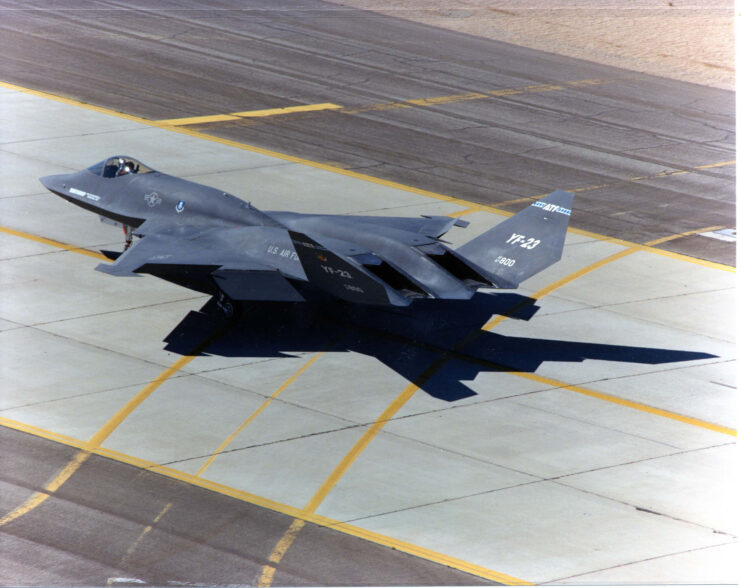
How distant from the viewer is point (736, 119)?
155 feet

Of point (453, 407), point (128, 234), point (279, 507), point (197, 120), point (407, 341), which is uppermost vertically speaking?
point (197, 120)

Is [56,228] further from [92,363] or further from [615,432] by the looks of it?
[615,432]

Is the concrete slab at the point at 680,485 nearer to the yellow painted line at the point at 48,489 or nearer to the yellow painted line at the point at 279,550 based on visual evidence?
the yellow painted line at the point at 279,550

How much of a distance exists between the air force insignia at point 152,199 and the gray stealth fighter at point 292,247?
0.03m

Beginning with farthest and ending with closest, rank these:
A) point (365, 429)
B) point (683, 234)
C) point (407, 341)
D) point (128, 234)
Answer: point (683, 234)
point (128, 234)
point (407, 341)
point (365, 429)

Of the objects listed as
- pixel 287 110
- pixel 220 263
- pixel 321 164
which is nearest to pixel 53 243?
pixel 220 263

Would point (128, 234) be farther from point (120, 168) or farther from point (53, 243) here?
point (53, 243)

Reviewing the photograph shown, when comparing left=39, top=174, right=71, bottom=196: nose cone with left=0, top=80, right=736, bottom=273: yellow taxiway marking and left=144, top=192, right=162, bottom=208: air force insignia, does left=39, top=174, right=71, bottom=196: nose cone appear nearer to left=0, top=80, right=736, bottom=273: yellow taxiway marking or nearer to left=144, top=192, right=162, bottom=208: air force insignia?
left=144, top=192, right=162, bottom=208: air force insignia

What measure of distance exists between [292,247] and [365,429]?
5457mm

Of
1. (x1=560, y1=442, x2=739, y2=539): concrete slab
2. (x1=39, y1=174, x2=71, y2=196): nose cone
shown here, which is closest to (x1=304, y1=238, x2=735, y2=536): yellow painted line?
(x1=560, y1=442, x2=739, y2=539): concrete slab

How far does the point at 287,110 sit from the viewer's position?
1683 inches

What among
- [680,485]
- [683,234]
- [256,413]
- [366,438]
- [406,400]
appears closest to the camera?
[680,485]

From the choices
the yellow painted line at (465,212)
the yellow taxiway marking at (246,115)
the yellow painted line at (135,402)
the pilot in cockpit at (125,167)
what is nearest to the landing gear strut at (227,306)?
the yellow painted line at (135,402)

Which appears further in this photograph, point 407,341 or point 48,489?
point 407,341
